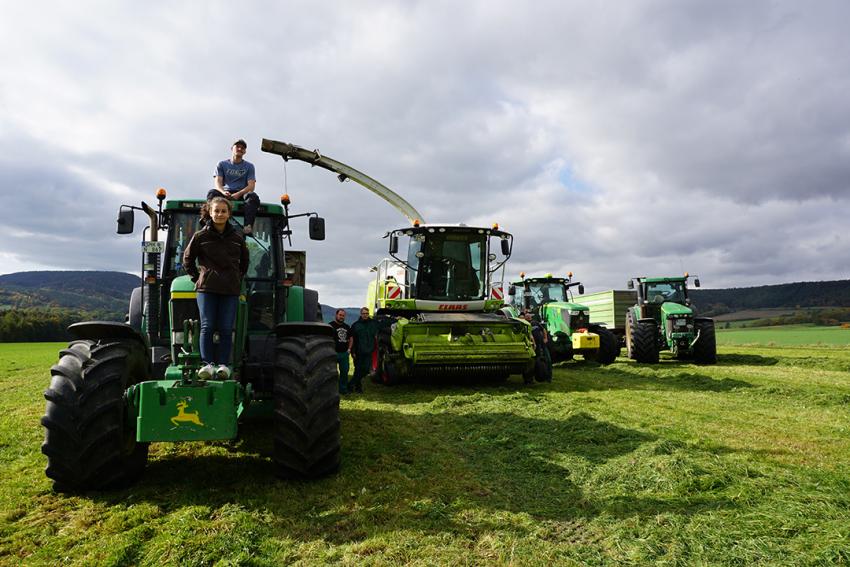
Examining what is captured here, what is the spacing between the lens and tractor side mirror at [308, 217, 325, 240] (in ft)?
22.6

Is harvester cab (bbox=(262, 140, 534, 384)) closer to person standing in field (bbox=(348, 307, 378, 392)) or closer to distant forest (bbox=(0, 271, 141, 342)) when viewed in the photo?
person standing in field (bbox=(348, 307, 378, 392))

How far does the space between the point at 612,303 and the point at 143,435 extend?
1889cm

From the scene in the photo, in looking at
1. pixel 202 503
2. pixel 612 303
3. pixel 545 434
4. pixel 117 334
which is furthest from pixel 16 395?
pixel 612 303

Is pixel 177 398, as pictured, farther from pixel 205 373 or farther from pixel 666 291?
pixel 666 291

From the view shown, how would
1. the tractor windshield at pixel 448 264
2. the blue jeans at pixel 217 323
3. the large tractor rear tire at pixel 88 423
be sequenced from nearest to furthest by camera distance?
the large tractor rear tire at pixel 88 423, the blue jeans at pixel 217 323, the tractor windshield at pixel 448 264

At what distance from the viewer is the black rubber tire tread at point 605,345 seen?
15797mm

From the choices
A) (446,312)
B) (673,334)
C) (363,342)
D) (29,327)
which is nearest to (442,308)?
(446,312)

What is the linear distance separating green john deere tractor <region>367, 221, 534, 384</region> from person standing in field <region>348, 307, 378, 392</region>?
0.65ft

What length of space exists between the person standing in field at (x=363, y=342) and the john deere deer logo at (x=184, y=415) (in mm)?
7012

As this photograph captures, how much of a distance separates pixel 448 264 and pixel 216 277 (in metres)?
8.05

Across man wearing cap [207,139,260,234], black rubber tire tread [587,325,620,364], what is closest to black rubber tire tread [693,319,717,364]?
black rubber tire tread [587,325,620,364]

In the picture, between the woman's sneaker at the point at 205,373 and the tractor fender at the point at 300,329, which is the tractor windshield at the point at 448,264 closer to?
the tractor fender at the point at 300,329

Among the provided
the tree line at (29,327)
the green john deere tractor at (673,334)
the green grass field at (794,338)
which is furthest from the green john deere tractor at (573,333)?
the tree line at (29,327)

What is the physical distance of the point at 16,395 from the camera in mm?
11234
